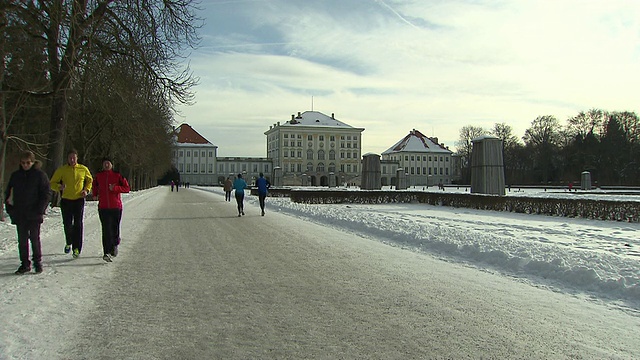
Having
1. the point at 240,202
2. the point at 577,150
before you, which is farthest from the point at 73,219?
the point at 577,150

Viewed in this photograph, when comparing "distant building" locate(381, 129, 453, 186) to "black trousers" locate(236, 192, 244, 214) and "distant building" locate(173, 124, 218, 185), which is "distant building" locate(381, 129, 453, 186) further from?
"black trousers" locate(236, 192, 244, 214)

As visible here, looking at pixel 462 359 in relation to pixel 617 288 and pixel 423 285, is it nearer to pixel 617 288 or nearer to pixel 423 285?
pixel 423 285

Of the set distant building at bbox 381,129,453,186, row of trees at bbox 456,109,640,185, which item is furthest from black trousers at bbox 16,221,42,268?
distant building at bbox 381,129,453,186

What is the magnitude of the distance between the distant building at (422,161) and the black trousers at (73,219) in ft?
404

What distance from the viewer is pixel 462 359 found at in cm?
416

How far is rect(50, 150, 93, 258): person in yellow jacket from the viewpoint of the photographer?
8531mm

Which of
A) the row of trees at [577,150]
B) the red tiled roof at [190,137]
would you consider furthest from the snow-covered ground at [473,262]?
the red tiled roof at [190,137]

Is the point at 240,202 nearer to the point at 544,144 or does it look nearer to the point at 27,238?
the point at 27,238

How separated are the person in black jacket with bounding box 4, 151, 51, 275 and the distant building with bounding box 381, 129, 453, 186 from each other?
12445 centimetres

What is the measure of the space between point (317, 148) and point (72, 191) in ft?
396

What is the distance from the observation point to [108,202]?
898 centimetres

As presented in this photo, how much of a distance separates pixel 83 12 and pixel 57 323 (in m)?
12.8

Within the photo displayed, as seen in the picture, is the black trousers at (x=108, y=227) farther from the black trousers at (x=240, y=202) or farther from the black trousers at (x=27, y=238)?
the black trousers at (x=240, y=202)

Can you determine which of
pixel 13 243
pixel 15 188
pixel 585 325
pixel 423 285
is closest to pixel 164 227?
pixel 13 243
